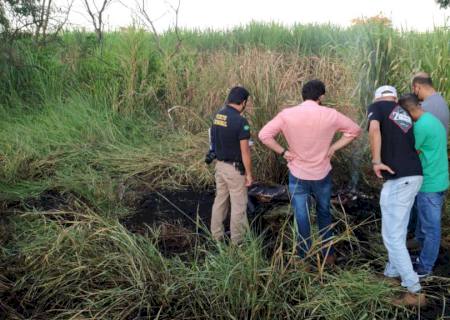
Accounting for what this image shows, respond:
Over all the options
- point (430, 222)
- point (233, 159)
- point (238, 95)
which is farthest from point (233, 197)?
point (430, 222)

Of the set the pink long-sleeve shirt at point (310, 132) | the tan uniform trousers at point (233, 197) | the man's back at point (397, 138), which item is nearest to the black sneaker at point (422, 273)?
the man's back at point (397, 138)

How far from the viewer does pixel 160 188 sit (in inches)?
258

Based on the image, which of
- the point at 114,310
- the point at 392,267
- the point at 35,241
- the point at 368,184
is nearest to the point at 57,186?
the point at 35,241

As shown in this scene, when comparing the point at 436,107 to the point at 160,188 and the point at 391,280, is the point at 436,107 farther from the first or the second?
the point at 160,188

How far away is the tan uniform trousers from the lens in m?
4.56

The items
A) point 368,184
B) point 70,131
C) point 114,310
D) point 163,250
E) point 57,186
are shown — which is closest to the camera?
point 114,310

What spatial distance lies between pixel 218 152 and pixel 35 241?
5.89 feet

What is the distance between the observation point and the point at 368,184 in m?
Result: 5.80

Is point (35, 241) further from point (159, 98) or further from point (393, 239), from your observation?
point (159, 98)

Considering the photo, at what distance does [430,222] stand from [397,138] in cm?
76

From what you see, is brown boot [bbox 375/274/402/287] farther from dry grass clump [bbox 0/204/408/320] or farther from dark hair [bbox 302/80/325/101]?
dark hair [bbox 302/80/325/101]

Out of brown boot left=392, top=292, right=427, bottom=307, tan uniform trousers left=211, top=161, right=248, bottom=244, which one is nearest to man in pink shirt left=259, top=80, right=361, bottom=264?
tan uniform trousers left=211, top=161, right=248, bottom=244

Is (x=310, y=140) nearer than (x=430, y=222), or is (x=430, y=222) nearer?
(x=430, y=222)

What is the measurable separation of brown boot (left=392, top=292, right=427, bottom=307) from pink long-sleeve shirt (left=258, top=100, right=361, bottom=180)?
1.13 m
